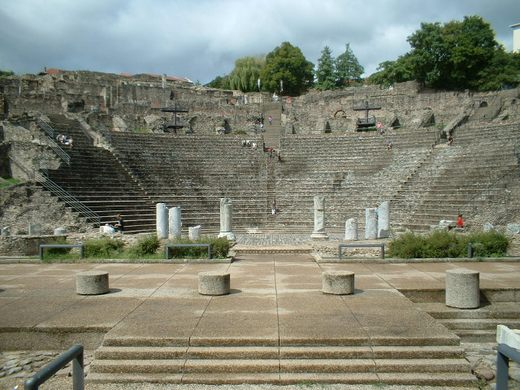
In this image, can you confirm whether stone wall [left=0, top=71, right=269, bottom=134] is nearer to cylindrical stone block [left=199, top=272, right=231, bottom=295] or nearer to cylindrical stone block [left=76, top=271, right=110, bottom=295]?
cylindrical stone block [left=76, top=271, right=110, bottom=295]

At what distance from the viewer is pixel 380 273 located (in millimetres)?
12523

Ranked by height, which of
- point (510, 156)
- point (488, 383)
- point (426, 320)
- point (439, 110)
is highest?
point (439, 110)

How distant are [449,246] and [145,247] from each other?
31.8 ft

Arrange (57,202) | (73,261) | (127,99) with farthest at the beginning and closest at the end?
(127,99)
(57,202)
(73,261)

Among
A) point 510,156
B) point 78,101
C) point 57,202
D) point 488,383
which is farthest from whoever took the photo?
point 78,101

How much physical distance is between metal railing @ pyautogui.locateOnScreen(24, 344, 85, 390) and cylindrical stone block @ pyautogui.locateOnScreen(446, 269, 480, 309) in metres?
7.01

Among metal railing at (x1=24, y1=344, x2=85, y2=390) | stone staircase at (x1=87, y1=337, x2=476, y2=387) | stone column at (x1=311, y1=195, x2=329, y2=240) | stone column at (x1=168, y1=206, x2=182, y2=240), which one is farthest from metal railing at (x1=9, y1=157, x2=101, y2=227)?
metal railing at (x1=24, y1=344, x2=85, y2=390)

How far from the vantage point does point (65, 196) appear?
78.8 feet

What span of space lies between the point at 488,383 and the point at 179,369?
4412 millimetres

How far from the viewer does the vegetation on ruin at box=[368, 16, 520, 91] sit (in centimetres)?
4681

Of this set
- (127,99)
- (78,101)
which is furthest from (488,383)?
(127,99)

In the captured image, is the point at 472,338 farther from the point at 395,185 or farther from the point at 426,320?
the point at 395,185

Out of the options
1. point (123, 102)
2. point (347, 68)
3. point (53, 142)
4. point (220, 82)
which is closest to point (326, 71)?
point (347, 68)

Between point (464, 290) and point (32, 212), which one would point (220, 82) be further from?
point (464, 290)
